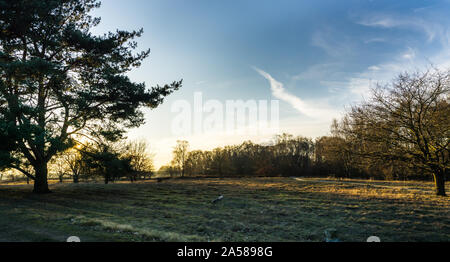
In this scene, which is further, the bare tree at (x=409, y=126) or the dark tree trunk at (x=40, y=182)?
the dark tree trunk at (x=40, y=182)

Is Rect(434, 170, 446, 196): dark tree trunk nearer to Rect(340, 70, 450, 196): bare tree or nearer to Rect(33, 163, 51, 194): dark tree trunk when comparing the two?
Rect(340, 70, 450, 196): bare tree

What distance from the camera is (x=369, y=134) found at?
1495 cm

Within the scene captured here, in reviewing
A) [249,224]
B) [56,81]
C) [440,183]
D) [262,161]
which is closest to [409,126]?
[440,183]

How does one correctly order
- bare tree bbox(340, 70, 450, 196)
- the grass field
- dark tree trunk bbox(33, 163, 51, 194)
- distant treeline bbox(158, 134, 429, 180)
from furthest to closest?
distant treeline bbox(158, 134, 429, 180)
dark tree trunk bbox(33, 163, 51, 194)
bare tree bbox(340, 70, 450, 196)
the grass field

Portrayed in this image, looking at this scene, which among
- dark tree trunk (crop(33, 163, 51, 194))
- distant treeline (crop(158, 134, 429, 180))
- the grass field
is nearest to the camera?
the grass field

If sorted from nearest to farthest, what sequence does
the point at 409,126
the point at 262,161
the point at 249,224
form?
the point at 249,224
the point at 409,126
the point at 262,161

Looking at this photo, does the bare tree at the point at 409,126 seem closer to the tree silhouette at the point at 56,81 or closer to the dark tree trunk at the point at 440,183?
the dark tree trunk at the point at 440,183

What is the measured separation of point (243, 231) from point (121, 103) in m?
14.8

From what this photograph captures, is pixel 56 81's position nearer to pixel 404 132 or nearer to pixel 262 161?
pixel 404 132

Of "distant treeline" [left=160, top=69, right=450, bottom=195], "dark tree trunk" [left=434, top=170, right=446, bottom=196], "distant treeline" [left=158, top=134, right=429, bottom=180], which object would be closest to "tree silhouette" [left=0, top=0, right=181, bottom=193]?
"distant treeline" [left=160, top=69, right=450, bottom=195]

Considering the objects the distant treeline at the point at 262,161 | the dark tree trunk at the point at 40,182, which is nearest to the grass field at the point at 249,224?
the dark tree trunk at the point at 40,182

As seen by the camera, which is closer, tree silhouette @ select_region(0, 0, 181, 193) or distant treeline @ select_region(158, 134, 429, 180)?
tree silhouette @ select_region(0, 0, 181, 193)

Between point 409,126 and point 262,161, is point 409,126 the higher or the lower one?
the higher one
